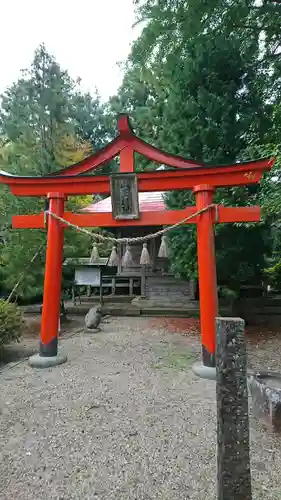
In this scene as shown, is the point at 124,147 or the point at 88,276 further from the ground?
the point at 124,147

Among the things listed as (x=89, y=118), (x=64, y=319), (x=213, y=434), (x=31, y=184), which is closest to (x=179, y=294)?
(x=64, y=319)

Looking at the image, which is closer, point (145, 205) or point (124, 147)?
point (124, 147)

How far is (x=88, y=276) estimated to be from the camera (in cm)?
1128

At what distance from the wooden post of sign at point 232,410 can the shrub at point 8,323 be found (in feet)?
16.4

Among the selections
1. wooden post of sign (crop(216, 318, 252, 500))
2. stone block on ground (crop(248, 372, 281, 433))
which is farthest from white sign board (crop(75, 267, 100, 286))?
wooden post of sign (crop(216, 318, 252, 500))

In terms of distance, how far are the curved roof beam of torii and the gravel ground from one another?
339 cm

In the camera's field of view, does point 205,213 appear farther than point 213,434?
Yes

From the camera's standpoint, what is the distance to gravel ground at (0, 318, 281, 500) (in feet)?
7.80

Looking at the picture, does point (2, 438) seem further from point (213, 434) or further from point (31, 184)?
point (31, 184)

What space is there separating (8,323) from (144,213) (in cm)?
325

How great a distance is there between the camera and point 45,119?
371 inches

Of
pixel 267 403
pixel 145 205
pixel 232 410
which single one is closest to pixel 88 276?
pixel 145 205

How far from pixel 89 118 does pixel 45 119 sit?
16.1 metres

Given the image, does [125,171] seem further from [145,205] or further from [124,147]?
[145,205]
